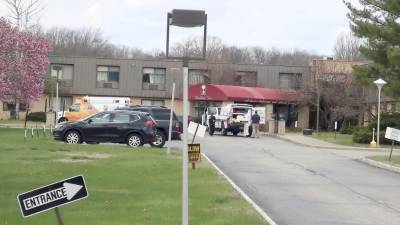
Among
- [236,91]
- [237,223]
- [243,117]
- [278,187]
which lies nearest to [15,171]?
[278,187]

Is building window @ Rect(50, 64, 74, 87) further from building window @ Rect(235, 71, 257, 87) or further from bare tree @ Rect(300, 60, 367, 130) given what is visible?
bare tree @ Rect(300, 60, 367, 130)

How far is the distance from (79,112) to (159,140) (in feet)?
58.3

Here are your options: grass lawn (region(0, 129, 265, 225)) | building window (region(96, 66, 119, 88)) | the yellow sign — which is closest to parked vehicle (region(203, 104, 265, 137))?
grass lawn (region(0, 129, 265, 225))

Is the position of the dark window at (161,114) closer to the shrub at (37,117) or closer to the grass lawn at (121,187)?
the grass lawn at (121,187)

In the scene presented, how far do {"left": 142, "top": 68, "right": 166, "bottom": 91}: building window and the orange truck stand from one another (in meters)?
18.4

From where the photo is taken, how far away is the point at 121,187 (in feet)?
A: 45.1

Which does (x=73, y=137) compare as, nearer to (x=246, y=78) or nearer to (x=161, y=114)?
(x=161, y=114)

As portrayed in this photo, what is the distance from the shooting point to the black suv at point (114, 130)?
27562mm

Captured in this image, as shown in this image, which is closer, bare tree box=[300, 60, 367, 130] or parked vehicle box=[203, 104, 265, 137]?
parked vehicle box=[203, 104, 265, 137]

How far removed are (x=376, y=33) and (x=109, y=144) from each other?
17.0 meters

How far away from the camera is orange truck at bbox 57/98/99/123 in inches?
1737

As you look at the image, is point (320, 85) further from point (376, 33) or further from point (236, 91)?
point (376, 33)

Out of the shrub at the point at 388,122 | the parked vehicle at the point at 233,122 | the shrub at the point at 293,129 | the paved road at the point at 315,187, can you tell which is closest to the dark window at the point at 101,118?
the paved road at the point at 315,187

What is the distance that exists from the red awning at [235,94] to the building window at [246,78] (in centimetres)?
661
